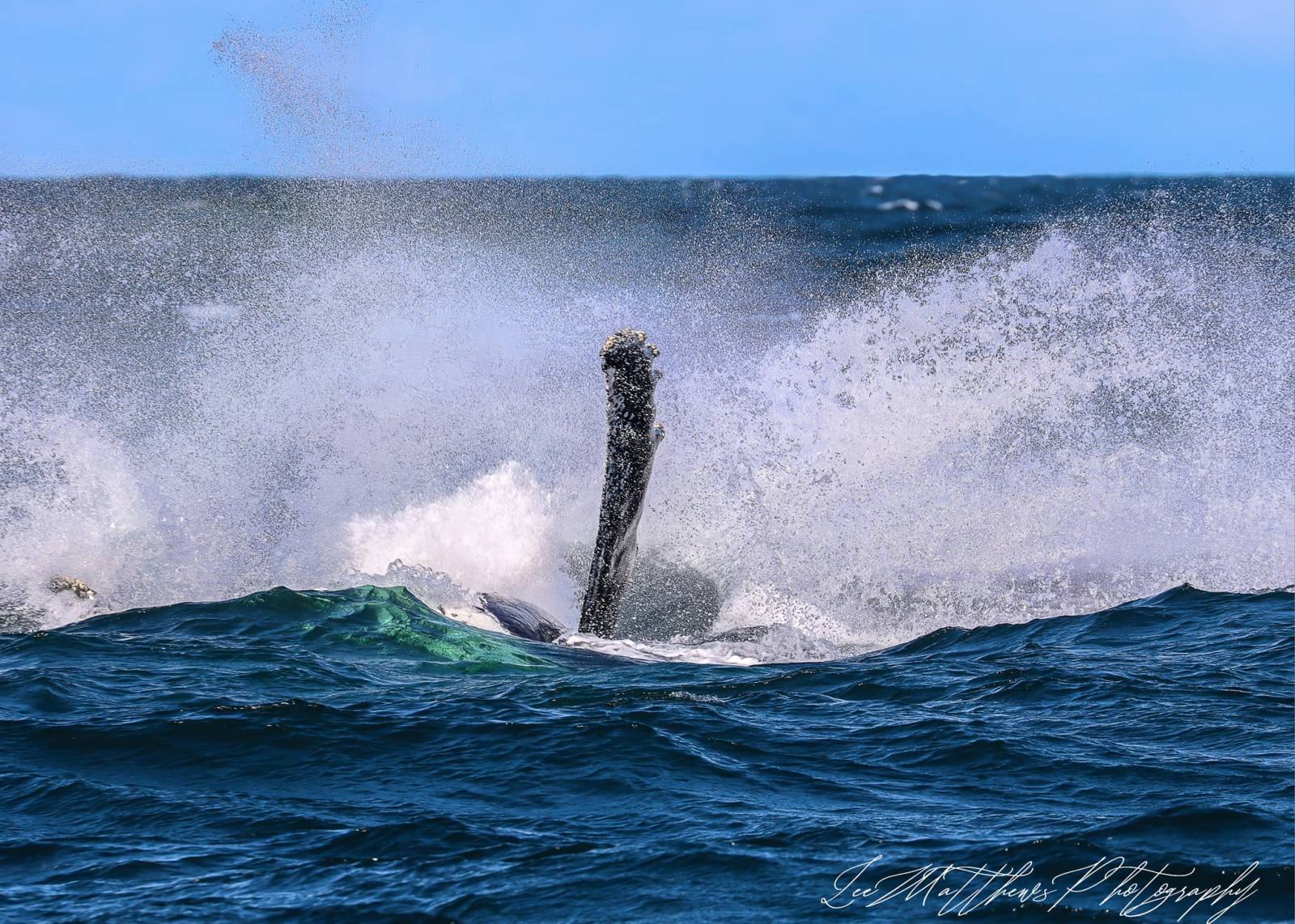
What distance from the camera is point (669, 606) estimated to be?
53.9ft

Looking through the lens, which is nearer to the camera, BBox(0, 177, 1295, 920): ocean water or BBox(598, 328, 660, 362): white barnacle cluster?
BBox(0, 177, 1295, 920): ocean water

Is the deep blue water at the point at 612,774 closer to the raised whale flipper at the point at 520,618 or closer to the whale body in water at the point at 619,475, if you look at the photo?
the raised whale flipper at the point at 520,618

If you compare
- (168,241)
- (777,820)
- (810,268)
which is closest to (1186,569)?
(777,820)

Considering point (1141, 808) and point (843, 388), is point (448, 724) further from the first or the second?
point (843, 388)

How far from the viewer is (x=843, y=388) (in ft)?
61.8

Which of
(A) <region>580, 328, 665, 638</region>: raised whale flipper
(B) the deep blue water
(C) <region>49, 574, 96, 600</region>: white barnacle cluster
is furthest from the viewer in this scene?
(C) <region>49, 574, 96, 600</region>: white barnacle cluster

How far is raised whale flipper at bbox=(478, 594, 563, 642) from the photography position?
13.1 metres

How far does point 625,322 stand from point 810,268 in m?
30.1
